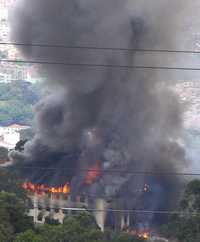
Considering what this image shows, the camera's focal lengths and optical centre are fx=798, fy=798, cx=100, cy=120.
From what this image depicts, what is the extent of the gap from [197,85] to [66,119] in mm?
13537

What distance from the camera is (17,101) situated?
1641 inches

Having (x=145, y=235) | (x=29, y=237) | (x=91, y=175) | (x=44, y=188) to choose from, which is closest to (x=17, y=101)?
(x=91, y=175)

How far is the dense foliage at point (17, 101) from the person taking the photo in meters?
40.0

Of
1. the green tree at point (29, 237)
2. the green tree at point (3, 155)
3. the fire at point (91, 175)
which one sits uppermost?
the green tree at point (3, 155)

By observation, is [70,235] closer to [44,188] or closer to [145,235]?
[145,235]

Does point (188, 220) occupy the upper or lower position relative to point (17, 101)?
lower

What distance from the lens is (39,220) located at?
831 inches

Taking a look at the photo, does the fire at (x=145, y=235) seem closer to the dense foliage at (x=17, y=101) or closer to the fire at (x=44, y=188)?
the fire at (x=44, y=188)

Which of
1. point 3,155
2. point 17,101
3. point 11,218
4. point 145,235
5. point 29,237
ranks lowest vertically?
point 29,237

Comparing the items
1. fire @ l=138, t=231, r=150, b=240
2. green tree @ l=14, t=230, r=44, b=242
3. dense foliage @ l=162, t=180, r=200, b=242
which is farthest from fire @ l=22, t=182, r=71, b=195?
green tree @ l=14, t=230, r=44, b=242

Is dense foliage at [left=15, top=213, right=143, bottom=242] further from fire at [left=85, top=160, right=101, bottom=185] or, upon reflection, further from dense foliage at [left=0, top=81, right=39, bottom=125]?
dense foliage at [left=0, top=81, right=39, bottom=125]

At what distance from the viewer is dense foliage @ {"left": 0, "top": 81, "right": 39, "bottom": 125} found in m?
40.0

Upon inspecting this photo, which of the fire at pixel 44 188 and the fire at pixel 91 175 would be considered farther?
the fire at pixel 91 175

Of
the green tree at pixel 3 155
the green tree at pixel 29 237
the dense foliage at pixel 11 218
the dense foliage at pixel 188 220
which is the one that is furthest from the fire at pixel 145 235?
the green tree at pixel 3 155
